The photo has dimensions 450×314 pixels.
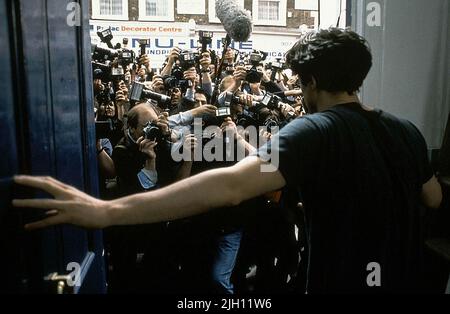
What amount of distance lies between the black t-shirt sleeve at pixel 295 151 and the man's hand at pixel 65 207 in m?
0.42

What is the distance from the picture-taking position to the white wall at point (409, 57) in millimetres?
2121

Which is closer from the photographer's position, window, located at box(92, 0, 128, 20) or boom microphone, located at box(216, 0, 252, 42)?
boom microphone, located at box(216, 0, 252, 42)

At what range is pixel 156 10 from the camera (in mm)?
12344

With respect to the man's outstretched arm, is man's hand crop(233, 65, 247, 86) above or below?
above

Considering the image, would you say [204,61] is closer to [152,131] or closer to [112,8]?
[152,131]

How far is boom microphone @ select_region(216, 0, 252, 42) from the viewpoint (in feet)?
12.0

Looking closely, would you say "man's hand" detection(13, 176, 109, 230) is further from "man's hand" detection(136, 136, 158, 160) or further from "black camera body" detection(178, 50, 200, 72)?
"black camera body" detection(178, 50, 200, 72)

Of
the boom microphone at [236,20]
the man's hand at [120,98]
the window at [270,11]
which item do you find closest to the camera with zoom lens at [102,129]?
the man's hand at [120,98]

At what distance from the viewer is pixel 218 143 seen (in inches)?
116

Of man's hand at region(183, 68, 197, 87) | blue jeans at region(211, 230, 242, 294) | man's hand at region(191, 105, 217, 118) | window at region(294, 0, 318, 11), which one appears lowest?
blue jeans at region(211, 230, 242, 294)

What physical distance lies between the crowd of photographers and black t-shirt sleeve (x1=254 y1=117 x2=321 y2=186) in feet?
5.56

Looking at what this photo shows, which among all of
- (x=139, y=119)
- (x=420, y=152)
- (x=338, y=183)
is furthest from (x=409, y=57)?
(x=139, y=119)

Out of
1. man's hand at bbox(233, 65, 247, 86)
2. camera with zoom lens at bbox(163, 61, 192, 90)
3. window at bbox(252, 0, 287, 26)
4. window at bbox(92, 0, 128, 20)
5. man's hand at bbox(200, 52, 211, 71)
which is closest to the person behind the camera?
man's hand at bbox(233, 65, 247, 86)

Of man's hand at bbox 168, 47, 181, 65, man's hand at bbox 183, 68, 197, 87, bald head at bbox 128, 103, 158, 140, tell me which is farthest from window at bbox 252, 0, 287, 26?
bald head at bbox 128, 103, 158, 140
